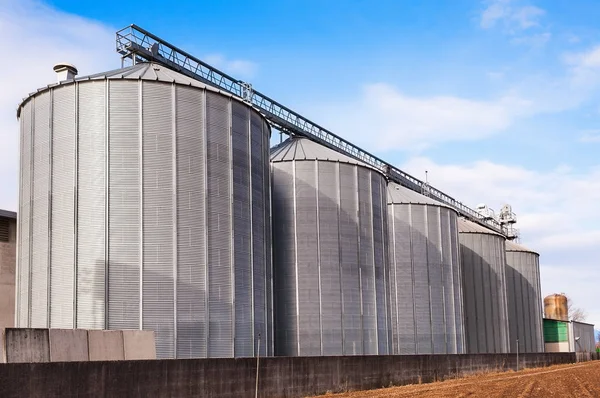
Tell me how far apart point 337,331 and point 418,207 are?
18.7 m

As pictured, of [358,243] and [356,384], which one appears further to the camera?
[358,243]

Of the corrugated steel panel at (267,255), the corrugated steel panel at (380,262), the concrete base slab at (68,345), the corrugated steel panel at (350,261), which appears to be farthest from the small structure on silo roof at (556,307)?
the concrete base slab at (68,345)

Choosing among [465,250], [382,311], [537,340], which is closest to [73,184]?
[382,311]

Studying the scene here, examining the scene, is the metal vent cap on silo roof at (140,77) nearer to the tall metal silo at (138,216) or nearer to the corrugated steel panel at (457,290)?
the tall metal silo at (138,216)

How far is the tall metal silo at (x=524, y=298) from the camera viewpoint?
7544 centimetres

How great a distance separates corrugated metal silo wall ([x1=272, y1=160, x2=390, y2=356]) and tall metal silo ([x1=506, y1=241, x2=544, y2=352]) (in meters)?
36.1

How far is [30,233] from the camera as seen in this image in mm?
30609

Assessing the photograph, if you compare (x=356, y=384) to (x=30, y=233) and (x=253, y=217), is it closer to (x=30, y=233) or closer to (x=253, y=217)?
(x=253, y=217)

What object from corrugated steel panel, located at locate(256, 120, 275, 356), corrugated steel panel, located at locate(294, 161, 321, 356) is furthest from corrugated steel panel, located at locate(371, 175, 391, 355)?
corrugated steel panel, located at locate(256, 120, 275, 356)

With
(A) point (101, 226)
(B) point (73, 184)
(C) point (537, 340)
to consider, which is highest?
(B) point (73, 184)

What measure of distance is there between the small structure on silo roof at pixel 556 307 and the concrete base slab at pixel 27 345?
101 m

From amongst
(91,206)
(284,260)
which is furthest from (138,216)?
(284,260)

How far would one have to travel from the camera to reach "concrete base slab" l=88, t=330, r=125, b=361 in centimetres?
2162

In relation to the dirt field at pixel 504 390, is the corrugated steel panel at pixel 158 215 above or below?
above
